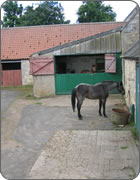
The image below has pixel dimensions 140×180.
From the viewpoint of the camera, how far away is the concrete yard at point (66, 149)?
3.57 meters

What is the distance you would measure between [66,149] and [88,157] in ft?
2.22

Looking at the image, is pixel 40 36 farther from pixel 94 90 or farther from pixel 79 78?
pixel 94 90

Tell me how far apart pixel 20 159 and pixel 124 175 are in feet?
5.71

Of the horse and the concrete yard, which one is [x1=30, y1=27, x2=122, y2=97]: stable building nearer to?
the horse

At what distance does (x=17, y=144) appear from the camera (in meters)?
4.42

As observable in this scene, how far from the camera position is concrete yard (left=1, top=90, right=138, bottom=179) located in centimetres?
357

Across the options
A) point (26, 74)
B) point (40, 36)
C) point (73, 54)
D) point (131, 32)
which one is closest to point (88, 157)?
point (131, 32)

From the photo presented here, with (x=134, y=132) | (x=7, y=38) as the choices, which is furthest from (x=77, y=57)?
(x=134, y=132)

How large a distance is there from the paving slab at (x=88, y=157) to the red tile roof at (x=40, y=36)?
12209mm

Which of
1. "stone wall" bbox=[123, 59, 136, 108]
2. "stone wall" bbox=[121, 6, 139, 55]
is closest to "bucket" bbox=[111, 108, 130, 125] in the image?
"stone wall" bbox=[123, 59, 136, 108]

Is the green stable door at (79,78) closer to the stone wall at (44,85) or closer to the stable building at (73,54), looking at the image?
the stable building at (73,54)

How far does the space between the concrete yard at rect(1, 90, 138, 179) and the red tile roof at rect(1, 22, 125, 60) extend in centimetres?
1045

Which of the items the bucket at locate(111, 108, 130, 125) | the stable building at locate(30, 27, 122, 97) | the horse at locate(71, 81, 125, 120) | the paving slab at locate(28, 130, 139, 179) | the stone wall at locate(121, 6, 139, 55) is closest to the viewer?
the paving slab at locate(28, 130, 139, 179)

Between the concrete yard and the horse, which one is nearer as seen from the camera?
the concrete yard
